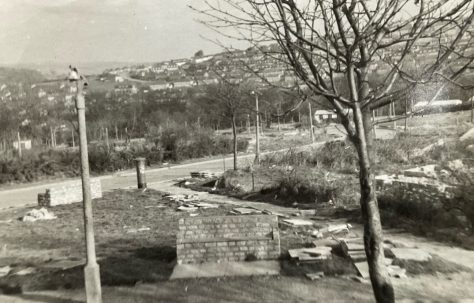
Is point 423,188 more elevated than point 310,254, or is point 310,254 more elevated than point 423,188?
point 423,188

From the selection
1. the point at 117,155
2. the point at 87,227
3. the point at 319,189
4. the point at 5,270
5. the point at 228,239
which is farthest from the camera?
the point at 117,155

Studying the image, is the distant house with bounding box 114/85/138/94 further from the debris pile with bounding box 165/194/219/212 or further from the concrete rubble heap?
the concrete rubble heap

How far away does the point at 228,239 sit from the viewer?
914 cm

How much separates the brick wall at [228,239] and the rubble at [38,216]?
9.52 m

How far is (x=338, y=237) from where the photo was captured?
11.0m

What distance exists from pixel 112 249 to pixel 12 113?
39.2 meters

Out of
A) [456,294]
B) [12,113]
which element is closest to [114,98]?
[12,113]

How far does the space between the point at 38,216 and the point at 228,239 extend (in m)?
10.6

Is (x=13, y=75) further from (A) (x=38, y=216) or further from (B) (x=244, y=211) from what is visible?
(B) (x=244, y=211)

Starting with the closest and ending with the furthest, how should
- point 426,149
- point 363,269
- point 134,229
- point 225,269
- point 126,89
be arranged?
point 363,269
point 225,269
point 134,229
point 426,149
point 126,89

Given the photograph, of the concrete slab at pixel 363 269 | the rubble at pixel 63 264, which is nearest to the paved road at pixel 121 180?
the rubble at pixel 63 264

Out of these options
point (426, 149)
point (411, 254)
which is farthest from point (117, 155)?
point (411, 254)

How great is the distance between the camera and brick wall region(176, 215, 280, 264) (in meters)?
9.13

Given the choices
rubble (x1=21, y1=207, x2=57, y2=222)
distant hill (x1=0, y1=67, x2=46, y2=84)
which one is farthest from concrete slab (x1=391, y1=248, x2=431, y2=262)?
distant hill (x1=0, y1=67, x2=46, y2=84)
